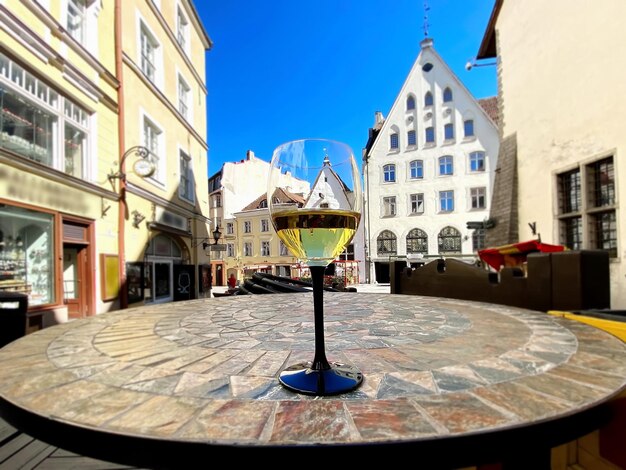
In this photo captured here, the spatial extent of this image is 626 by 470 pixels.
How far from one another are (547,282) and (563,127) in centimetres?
788

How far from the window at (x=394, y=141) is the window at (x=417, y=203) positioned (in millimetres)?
3924

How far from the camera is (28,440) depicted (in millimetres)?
2016

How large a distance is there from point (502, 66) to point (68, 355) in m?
14.0

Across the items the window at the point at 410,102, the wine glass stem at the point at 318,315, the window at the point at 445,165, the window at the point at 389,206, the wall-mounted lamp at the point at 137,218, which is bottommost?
the wine glass stem at the point at 318,315

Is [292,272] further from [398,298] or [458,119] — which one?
[398,298]

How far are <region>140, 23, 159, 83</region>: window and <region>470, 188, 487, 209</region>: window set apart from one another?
68.8 ft

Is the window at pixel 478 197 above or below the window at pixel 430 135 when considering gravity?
below

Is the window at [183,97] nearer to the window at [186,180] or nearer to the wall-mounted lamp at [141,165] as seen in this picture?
the window at [186,180]

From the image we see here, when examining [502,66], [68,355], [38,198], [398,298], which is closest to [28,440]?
[68,355]

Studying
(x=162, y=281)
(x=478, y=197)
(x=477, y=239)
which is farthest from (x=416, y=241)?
(x=162, y=281)

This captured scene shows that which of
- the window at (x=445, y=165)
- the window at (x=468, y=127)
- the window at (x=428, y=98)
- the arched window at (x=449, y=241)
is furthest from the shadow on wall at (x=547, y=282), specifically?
the window at (x=428, y=98)

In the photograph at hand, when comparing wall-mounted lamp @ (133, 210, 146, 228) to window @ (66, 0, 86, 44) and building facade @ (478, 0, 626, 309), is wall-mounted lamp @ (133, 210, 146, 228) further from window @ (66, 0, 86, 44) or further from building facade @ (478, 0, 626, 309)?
building facade @ (478, 0, 626, 309)

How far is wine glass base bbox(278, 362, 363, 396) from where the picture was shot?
72 cm

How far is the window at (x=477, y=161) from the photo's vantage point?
79.0 feet
